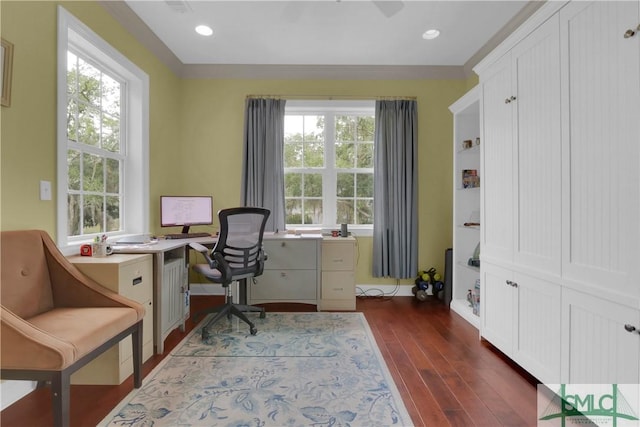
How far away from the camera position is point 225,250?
8.39ft

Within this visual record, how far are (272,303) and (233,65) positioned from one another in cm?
276

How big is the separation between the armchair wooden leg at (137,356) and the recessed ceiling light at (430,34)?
3.32m

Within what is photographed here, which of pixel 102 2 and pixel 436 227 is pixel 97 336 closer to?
Result: pixel 102 2

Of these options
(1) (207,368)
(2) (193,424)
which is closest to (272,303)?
(1) (207,368)

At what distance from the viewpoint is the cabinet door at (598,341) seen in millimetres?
1286

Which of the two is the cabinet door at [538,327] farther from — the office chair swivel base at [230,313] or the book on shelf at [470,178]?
the office chair swivel base at [230,313]

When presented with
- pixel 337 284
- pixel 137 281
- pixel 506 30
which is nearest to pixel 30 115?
pixel 137 281

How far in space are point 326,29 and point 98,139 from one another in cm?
220

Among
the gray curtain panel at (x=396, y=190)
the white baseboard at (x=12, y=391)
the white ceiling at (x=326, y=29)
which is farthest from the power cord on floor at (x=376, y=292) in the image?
the white baseboard at (x=12, y=391)

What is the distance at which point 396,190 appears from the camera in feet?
11.8

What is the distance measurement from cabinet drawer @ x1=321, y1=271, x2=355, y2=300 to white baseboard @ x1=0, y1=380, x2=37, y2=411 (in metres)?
2.20

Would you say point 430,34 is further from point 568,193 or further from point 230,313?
point 230,313

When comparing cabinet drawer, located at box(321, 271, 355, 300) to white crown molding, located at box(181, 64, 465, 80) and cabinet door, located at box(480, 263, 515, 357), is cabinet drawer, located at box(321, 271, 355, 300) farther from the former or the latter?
white crown molding, located at box(181, 64, 465, 80)

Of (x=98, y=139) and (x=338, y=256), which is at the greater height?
(x=98, y=139)
